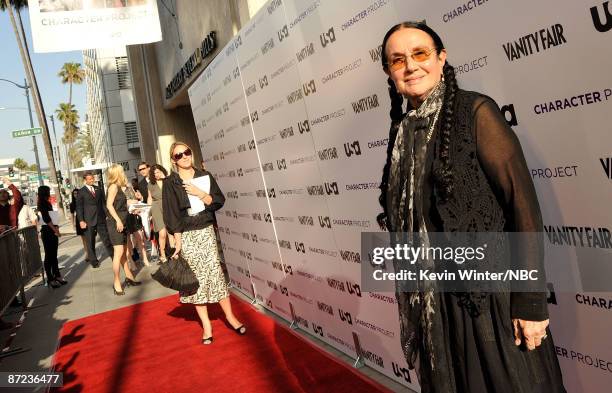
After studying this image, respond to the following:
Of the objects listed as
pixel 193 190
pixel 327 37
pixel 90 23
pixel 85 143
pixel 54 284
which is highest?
pixel 85 143

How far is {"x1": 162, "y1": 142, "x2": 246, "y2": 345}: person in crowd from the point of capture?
17.2 feet

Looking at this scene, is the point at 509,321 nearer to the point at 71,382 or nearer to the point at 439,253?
the point at 439,253

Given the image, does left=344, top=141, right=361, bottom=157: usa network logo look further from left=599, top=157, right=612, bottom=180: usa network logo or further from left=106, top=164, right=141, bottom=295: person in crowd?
left=106, top=164, right=141, bottom=295: person in crowd

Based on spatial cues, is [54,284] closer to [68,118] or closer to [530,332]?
[530,332]

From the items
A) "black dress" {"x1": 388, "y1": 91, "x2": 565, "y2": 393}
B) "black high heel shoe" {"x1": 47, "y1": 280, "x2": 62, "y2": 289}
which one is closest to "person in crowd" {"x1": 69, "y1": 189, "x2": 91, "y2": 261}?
"black high heel shoe" {"x1": 47, "y1": 280, "x2": 62, "y2": 289}

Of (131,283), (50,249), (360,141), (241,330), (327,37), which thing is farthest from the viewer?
(50,249)

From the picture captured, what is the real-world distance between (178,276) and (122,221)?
3.82 m

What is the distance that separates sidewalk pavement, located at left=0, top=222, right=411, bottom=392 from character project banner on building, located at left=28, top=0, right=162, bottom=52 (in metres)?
4.25

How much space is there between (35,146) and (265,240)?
41.0 m

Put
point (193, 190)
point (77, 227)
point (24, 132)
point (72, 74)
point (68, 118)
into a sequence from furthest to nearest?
point (68, 118) < point (72, 74) < point (24, 132) < point (77, 227) < point (193, 190)

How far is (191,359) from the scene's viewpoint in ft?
16.8

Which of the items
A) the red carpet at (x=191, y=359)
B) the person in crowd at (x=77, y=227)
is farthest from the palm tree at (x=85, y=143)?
the red carpet at (x=191, y=359)

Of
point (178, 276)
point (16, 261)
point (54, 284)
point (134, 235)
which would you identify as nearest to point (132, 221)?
point (134, 235)

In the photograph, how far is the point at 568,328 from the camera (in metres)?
2.41
